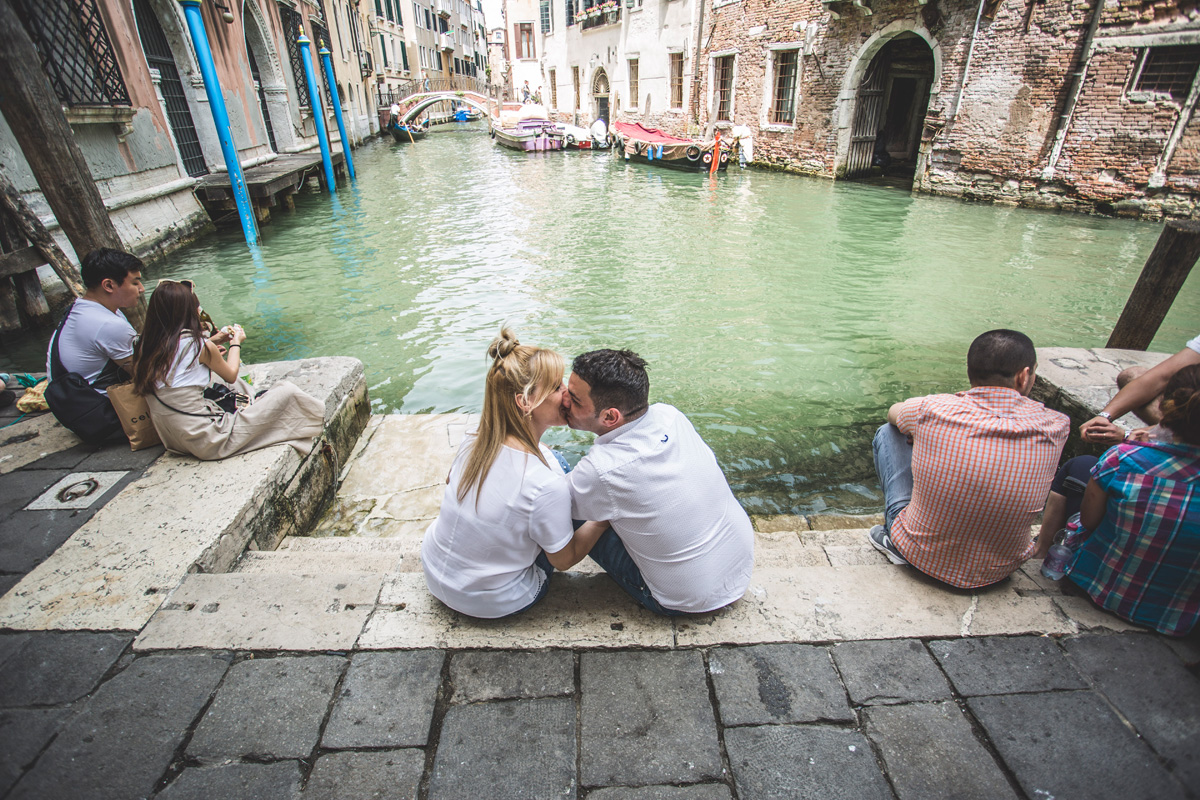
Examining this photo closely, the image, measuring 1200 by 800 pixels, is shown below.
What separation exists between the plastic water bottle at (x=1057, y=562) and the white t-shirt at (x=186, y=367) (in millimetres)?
3692

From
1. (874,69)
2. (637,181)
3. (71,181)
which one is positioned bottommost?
(637,181)

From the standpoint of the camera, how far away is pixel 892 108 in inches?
659

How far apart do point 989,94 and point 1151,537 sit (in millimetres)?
12860

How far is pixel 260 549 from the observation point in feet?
8.46

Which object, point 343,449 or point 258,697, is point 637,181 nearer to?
point 343,449

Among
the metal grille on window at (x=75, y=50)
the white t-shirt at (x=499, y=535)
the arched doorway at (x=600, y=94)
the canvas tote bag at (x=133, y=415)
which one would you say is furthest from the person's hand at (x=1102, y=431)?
the arched doorway at (x=600, y=94)

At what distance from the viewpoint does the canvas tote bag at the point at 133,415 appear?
109 inches

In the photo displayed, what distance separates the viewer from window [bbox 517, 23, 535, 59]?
40.8 m

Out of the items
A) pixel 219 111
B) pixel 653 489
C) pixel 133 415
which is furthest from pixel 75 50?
pixel 653 489

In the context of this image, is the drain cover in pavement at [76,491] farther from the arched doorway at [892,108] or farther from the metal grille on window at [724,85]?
the metal grille on window at [724,85]

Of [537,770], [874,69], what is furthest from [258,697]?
[874,69]

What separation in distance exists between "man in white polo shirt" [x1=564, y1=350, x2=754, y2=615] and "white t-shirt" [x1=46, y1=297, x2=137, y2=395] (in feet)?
8.74

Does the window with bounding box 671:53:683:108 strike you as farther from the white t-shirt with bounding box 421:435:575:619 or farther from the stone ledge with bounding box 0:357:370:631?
the white t-shirt with bounding box 421:435:575:619

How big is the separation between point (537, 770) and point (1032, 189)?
13.8 m
